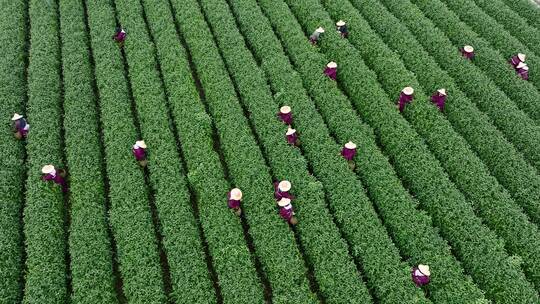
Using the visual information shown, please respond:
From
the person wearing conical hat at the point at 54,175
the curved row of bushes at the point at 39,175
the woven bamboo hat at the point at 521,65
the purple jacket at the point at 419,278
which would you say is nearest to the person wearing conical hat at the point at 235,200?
the curved row of bushes at the point at 39,175

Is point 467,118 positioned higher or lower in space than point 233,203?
higher

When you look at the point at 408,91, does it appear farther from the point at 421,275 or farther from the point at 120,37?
the point at 120,37

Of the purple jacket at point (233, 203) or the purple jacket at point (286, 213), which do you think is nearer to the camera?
the purple jacket at point (286, 213)

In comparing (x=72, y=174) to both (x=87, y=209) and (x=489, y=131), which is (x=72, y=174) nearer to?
(x=87, y=209)

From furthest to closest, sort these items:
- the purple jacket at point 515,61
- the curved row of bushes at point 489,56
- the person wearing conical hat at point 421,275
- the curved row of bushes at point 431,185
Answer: the purple jacket at point 515,61 < the curved row of bushes at point 489,56 < the curved row of bushes at point 431,185 < the person wearing conical hat at point 421,275

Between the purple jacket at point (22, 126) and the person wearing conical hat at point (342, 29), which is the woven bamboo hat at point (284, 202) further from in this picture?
the purple jacket at point (22, 126)

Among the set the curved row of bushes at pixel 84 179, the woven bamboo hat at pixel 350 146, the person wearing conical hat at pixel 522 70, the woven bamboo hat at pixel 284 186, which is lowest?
the curved row of bushes at pixel 84 179

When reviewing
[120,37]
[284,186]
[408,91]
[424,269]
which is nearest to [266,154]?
[284,186]
